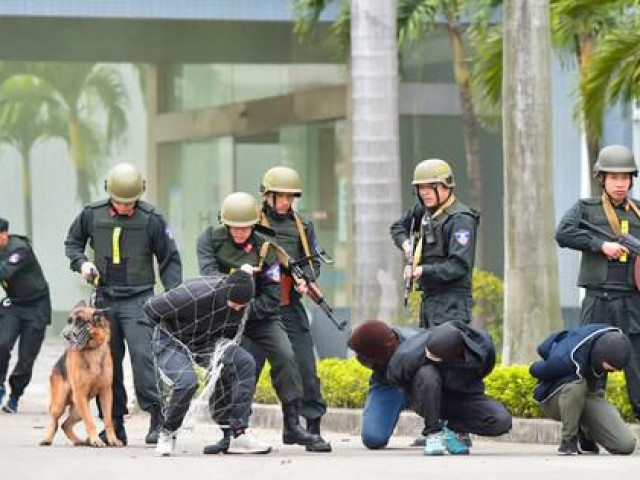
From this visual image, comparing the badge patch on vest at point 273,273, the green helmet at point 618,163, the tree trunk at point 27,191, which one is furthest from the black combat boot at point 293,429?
the tree trunk at point 27,191

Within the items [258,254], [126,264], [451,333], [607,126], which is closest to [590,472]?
[451,333]

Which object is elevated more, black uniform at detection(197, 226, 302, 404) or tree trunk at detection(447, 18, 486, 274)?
tree trunk at detection(447, 18, 486, 274)

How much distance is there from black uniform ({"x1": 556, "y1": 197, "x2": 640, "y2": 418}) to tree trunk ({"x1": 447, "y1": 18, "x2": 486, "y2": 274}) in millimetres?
13661

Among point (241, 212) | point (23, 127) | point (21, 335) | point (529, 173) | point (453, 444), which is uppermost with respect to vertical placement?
point (23, 127)

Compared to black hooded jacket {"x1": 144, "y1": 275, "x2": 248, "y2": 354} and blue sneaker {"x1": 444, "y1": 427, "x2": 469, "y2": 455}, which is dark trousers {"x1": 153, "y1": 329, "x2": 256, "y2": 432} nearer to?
A: black hooded jacket {"x1": 144, "y1": 275, "x2": 248, "y2": 354}

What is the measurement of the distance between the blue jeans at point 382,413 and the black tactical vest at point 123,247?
1.58 m

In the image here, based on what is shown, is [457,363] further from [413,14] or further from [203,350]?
[413,14]

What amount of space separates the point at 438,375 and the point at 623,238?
1493 millimetres

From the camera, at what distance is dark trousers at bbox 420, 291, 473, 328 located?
12.9 metres

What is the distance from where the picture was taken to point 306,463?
11.5 meters

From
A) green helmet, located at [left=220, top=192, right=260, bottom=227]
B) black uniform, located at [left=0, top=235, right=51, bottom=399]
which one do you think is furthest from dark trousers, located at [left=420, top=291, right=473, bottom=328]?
black uniform, located at [left=0, top=235, right=51, bottom=399]

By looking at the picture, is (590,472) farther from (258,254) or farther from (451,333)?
(258,254)

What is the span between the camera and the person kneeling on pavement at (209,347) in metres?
12.1

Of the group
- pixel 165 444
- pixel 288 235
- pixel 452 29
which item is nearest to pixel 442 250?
pixel 288 235
